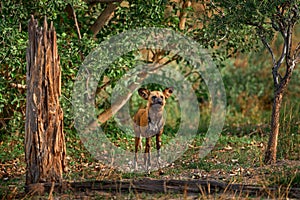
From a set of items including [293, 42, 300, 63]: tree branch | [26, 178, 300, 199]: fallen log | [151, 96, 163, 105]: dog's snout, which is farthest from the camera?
[151, 96, 163, 105]: dog's snout

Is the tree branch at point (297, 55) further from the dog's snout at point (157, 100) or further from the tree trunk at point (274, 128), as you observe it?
the dog's snout at point (157, 100)

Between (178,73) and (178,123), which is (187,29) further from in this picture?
(178,123)

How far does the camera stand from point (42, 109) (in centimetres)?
650

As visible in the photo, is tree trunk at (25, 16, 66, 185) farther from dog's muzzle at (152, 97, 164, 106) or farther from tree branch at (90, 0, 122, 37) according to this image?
tree branch at (90, 0, 122, 37)

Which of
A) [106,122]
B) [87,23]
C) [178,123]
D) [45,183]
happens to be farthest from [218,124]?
[45,183]

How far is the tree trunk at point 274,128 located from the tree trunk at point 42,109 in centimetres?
292

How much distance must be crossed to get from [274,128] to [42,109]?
3.14 metres

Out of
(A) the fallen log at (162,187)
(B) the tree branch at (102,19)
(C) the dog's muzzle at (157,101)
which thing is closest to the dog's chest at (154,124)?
(C) the dog's muzzle at (157,101)

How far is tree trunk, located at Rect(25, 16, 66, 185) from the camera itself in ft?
21.2

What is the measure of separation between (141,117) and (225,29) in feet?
5.68

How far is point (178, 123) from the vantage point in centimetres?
1280

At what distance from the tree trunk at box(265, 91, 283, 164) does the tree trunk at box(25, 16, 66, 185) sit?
2918 millimetres

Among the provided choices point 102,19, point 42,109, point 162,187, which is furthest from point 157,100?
point 102,19

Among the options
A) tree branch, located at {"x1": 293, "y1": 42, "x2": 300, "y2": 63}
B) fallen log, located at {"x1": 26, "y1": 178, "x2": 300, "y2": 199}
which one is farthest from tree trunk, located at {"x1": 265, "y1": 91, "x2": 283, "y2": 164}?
fallen log, located at {"x1": 26, "y1": 178, "x2": 300, "y2": 199}
